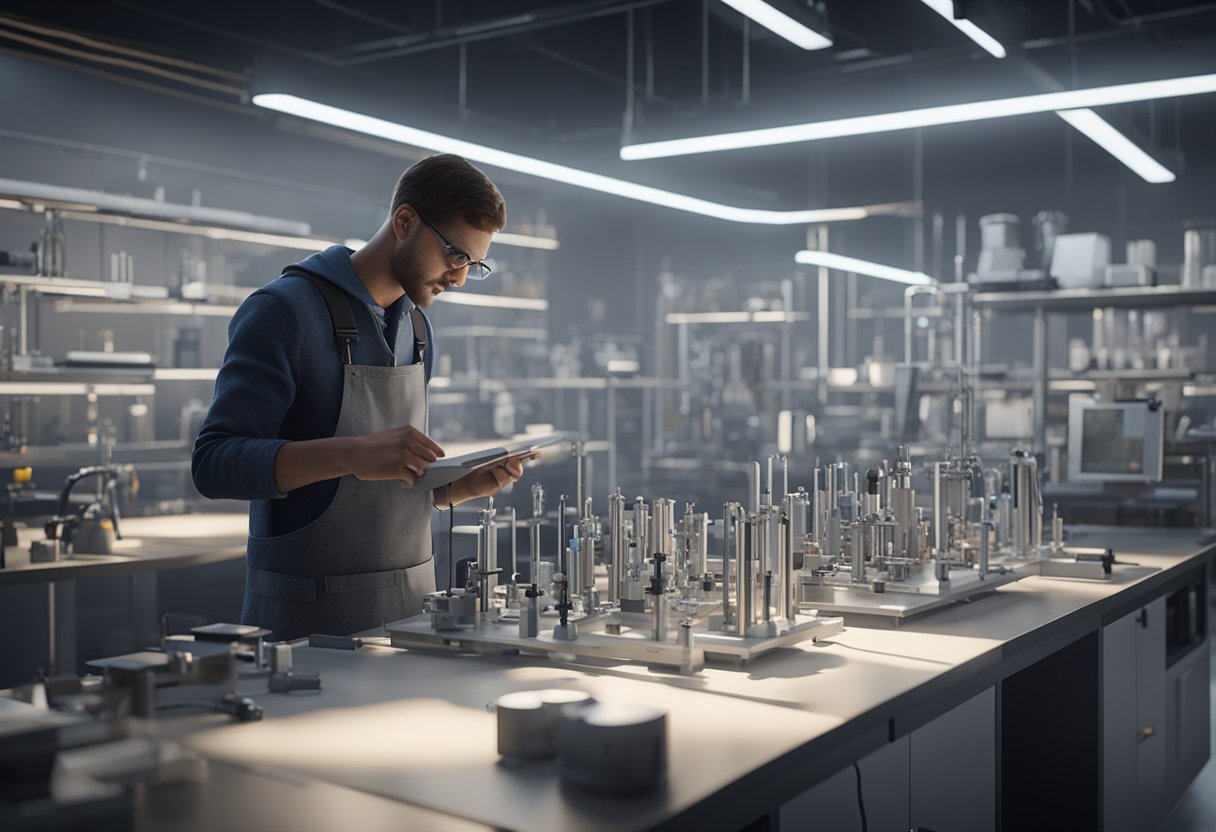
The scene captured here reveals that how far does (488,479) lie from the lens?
2.24 meters

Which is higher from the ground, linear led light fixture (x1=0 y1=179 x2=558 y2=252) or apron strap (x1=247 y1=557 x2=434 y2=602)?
linear led light fixture (x1=0 y1=179 x2=558 y2=252)

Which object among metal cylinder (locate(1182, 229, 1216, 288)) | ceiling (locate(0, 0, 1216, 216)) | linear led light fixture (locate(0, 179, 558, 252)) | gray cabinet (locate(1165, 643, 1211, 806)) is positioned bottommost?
gray cabinet (locate(1165, 643, 1211, 806))

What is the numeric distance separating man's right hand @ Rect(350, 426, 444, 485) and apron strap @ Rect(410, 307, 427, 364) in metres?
0.54

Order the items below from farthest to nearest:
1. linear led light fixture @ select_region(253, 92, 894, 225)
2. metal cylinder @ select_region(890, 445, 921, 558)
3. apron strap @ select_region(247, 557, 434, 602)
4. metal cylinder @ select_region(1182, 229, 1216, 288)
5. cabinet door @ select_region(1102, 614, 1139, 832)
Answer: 1. metal cylinder @ select_region(1182, 229, 1216, 288)
2. linear led light fixture @ select_region(253, 92, 894, 225)
3. cabinet door @ select_region(1102, 614, 1139, 832)
4. metal cylinder @ select_region(890, 445, 921, 558)
5. apron strap @ select_region(247, 557, 434, 602)

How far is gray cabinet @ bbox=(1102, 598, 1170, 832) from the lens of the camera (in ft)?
9.21

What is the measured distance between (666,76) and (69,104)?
3.93 m

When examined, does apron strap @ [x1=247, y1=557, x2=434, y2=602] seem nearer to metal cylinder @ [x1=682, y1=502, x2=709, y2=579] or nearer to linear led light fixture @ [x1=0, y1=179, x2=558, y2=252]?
metal cylinder @ [x1=682, y1=502, x2=709, y2=579]

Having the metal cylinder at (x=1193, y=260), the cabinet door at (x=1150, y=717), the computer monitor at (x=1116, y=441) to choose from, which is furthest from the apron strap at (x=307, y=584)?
the metal cylinder at (x=1193, y=260)

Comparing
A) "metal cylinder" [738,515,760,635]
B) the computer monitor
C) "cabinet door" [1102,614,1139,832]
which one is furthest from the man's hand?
the computer monitor

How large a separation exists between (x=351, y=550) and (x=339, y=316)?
17.7 inches

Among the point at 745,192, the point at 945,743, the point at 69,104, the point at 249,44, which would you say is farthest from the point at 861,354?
the point at 945,743

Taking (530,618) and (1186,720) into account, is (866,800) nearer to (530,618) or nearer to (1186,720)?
(530,618)

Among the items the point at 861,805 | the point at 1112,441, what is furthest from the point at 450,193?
the point at 1112,441

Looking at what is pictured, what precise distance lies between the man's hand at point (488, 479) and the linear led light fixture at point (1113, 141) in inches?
104
